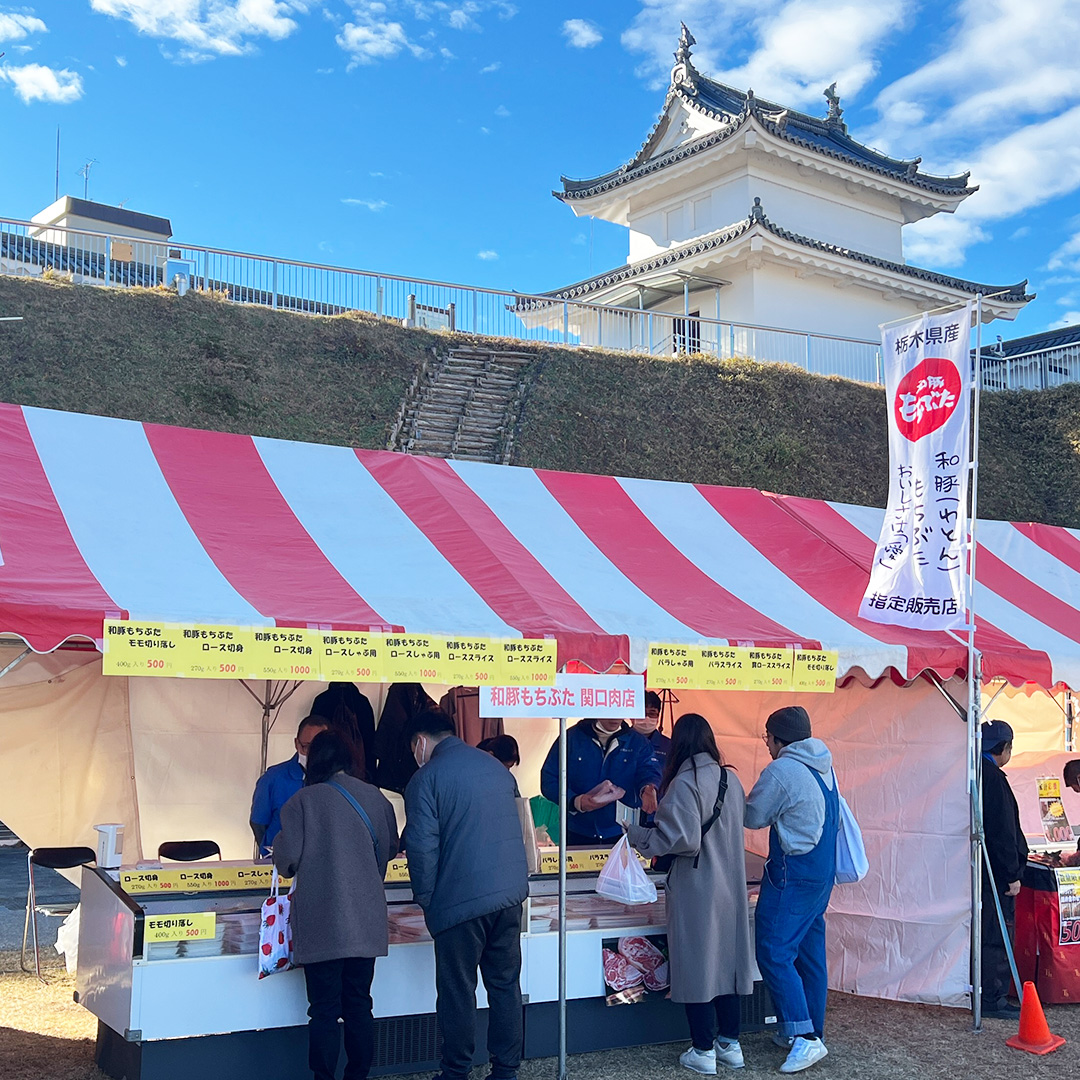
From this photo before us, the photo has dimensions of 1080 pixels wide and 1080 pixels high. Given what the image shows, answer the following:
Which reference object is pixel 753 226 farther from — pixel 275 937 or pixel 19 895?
pixel 275 937

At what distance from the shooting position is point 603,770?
19.8 feet

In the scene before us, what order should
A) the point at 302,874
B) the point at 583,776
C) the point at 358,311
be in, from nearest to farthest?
the point at 302,874 < the point at 583,776 < the point at 358,311

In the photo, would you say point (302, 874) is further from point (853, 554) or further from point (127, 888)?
point (853, 554)

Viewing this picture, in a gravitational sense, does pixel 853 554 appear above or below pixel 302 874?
above

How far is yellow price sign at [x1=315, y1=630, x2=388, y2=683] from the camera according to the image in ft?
13.8

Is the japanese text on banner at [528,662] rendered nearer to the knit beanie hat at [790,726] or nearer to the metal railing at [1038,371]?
the knit beanie hat at [790,726]

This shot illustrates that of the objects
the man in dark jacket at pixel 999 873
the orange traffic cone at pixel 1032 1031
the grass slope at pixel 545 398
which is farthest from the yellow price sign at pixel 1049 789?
the grass slope at pixel 545 398

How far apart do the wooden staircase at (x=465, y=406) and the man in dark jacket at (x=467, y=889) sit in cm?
998

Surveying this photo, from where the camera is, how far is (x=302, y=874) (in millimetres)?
4121

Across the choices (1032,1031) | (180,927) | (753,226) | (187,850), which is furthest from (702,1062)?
(753,226)

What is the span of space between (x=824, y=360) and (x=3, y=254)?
13.0 metres

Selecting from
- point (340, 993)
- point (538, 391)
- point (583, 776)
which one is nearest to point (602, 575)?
Result: point (583, 776)

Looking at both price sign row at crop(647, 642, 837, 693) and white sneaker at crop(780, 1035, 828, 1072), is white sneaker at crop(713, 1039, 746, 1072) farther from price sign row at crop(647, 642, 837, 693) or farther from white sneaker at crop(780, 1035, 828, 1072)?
price sign row at crop(647, 642, 837, 693)

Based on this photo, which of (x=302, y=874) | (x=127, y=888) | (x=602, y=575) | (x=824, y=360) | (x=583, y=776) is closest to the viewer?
(x=302, y=874)
